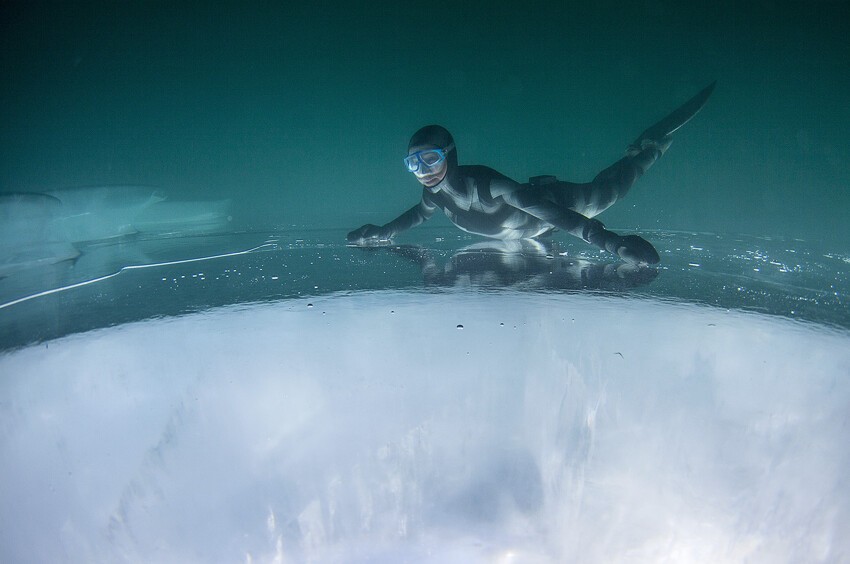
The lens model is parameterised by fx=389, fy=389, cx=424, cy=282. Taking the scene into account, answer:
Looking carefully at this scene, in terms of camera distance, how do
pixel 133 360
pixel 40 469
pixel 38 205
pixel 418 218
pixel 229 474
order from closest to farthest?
1. pixel 40 469
2. pixel 133 360
3. pixel 229 474
4. pixel 418 218
5. pixel 38 205

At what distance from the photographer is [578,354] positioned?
2.22m

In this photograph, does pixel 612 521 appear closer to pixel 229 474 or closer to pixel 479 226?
pixel 229 474

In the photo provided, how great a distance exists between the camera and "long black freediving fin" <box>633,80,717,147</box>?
5.07 m

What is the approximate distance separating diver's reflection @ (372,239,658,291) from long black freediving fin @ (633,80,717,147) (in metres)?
2.39

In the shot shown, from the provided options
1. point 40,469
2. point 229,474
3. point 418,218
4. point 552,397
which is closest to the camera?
point 40,469

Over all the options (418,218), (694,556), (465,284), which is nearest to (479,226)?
(418,218)

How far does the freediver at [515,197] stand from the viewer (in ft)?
9.89

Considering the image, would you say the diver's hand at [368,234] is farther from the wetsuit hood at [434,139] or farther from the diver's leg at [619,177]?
the diver's leg at [619,177]

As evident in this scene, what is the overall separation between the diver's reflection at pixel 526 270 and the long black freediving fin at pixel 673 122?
7.85 ft

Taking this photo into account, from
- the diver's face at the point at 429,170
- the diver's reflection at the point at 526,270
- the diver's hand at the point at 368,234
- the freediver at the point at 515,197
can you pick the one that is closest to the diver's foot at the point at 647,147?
the freediver at the point at 515,197

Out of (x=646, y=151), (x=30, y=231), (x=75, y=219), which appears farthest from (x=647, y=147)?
(x=75, y=219)

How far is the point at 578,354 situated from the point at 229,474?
2.14 meters

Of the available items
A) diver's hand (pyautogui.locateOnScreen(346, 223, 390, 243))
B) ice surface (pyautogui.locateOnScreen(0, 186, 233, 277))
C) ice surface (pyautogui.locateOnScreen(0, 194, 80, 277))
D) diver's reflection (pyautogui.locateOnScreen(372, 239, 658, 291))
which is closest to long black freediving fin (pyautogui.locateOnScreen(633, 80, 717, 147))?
diver's reflection (pyautogui.locateOnScreen(372, 239, 658, 291))

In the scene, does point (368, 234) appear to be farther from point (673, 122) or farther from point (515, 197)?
point (673, 122)
